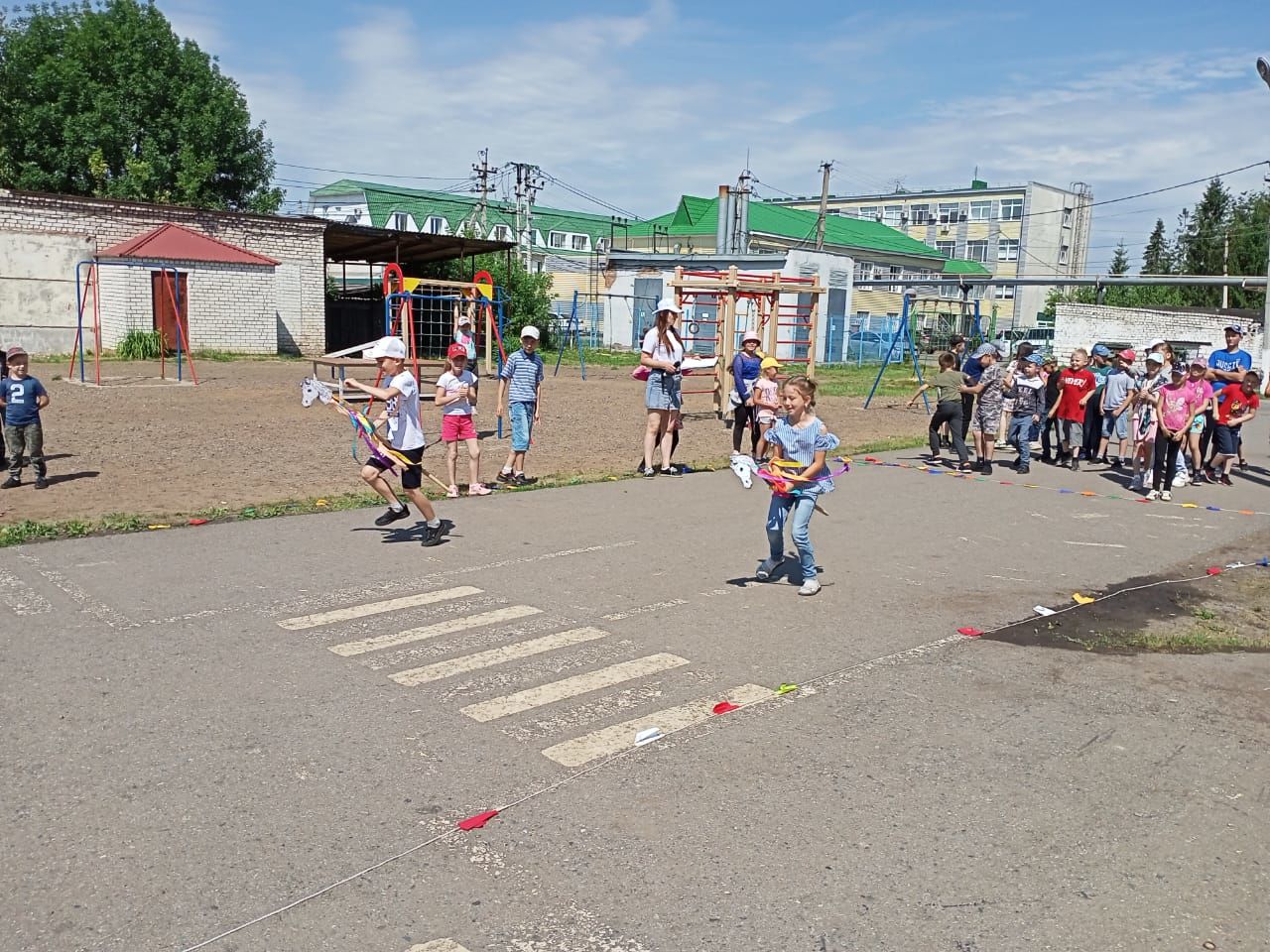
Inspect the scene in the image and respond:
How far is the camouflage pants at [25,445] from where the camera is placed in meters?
11.0

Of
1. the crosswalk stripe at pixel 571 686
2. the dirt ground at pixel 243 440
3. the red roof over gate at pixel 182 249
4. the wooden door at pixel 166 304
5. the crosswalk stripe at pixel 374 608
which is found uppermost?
the red roof over gate at pixel 182 249

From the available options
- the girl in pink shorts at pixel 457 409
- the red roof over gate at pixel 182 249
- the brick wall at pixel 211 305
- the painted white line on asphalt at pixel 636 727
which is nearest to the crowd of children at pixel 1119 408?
the girl in pink shorts at pixel 457 409

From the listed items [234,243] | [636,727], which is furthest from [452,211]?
[636,727]

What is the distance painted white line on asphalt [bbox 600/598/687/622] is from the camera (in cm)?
712

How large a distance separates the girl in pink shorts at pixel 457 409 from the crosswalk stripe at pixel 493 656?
15.0 ft

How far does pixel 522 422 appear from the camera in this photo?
39.2 ft

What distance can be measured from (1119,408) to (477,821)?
13.1 metres

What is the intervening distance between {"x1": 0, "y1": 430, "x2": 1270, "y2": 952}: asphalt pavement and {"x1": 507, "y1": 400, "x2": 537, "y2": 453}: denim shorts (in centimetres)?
329

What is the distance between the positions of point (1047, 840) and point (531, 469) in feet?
32.9

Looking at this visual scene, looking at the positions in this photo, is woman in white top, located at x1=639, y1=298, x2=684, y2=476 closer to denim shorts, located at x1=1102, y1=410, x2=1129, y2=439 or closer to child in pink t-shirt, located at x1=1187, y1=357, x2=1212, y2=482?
child in pink t-shirt, located at x1=1187, y1=357, x2=1212, y2=482

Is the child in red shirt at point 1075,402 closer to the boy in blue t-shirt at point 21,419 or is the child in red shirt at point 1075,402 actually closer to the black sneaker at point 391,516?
the black sneaker at point 391,516

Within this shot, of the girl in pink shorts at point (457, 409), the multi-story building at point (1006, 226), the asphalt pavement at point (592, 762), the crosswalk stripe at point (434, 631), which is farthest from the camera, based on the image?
the multi-story building at point (1006, 226)

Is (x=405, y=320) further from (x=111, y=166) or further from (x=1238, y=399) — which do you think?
(x=111, y=166)

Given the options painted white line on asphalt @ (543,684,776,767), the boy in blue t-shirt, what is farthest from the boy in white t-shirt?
the boy in blue t-shirt
